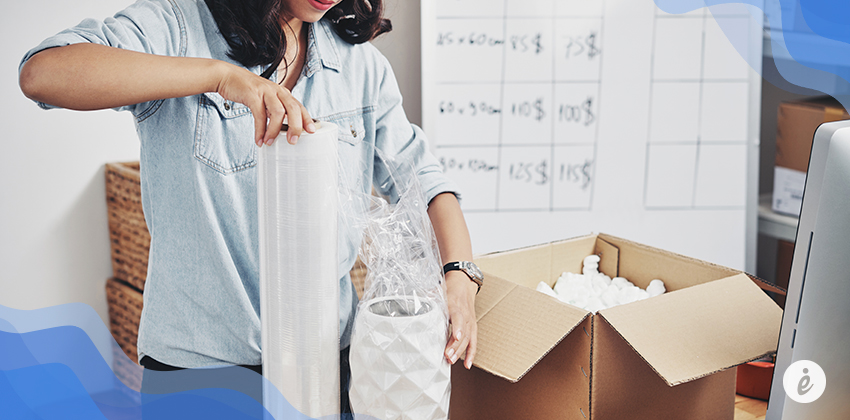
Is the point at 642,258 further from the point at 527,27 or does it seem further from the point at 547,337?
the point at 527,27

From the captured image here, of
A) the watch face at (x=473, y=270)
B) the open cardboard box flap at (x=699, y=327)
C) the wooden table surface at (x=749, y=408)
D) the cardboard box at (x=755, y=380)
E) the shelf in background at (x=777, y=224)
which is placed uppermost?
the watch face at (x=473, y=270)

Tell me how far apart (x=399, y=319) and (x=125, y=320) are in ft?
5.26

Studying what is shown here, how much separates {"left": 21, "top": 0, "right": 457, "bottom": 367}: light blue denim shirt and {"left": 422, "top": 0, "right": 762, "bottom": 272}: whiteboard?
0.82 m

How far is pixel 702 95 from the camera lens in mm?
1748

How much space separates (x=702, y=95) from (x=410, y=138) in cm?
107

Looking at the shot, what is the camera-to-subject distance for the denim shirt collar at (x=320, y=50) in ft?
2.93

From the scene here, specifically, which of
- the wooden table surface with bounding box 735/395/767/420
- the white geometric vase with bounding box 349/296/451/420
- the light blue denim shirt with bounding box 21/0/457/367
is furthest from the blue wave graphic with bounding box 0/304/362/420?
the wooden table surface with bounding box 735/395/767/420

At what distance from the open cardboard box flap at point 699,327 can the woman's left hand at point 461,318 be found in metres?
0.16

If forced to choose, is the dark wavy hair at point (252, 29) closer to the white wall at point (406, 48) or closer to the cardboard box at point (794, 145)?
the white wall at point (406, 48)

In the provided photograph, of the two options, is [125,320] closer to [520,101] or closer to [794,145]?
[520,101]

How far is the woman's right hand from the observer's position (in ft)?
2.02

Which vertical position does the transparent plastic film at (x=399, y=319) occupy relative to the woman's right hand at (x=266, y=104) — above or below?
below

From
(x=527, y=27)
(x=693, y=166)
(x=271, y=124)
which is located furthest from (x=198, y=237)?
(x=693, y=166)

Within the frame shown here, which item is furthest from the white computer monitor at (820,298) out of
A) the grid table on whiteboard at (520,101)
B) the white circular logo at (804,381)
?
the grid table on whiteboard at (520,101)
